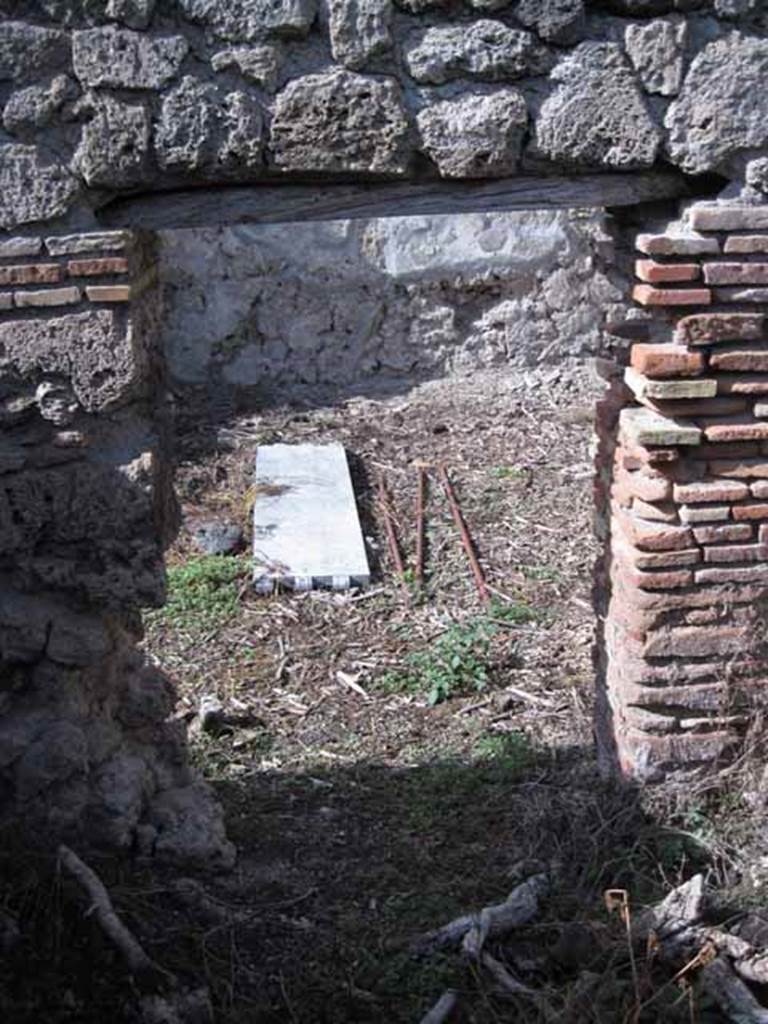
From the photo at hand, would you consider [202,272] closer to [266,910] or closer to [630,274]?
[630,274]

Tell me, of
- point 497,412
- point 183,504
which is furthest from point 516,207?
point 497,412

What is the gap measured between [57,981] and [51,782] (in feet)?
2.46

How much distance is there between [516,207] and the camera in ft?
14.1

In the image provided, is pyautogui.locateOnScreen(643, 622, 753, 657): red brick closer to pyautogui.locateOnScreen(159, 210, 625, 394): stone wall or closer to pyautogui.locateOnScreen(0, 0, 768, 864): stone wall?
pyautogui.locateOnScreen(0, 0, 768, 864): stone wall

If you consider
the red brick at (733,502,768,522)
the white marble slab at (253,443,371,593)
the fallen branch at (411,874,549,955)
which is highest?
the red brick at (733,502,768,522)

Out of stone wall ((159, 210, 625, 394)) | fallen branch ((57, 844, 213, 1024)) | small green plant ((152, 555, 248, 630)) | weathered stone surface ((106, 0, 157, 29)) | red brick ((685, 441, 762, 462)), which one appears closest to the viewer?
fallen branch ((57, 844, 213, 1024))

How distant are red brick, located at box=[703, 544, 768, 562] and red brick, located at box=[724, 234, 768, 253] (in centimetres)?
93

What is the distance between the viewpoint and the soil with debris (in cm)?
406

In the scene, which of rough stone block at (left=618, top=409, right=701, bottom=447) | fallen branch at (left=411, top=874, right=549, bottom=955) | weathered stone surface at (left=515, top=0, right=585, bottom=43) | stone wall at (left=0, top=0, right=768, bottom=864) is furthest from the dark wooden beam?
fallen branch at (left=411, top=874, right=549, bottom=955)

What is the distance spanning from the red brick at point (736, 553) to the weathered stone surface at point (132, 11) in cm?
231

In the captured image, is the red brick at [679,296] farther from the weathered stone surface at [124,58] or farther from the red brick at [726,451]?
the weathered stone surface at [124,58]

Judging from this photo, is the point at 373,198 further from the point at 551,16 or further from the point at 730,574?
the point at 730,574

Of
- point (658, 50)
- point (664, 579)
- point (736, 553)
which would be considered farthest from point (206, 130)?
point (736, 553)

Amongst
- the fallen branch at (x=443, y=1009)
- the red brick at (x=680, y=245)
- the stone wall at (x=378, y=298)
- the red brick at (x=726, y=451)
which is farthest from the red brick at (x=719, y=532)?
the stone wall at (x=378, y=298)
